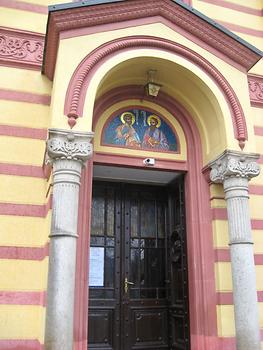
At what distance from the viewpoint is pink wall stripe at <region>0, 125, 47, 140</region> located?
21.9ft

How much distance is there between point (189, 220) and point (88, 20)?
358 cm

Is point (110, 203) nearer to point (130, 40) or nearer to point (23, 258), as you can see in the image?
point (23, 258)

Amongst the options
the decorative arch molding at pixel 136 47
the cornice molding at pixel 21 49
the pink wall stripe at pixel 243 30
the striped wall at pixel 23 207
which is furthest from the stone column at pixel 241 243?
the pink wall stripe at pixel 243 30

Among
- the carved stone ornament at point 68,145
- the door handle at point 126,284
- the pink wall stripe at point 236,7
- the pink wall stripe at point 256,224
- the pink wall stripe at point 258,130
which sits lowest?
the door handle at point 126,284

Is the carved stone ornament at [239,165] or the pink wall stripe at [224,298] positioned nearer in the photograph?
the carved stone ornament at [239,165]

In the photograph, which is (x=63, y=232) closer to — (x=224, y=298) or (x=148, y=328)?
(x=224, y=298)

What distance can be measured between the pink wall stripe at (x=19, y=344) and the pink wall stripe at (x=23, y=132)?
3.06m

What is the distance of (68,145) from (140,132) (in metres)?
2.23

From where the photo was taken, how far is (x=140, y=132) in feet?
24.4

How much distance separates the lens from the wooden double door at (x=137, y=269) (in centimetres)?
714

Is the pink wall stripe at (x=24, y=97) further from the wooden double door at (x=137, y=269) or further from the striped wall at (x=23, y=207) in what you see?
the wooden double door at (x=137, y=269)

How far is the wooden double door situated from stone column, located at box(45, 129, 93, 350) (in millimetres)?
2182

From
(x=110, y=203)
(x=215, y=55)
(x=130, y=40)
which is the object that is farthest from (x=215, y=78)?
(x=110, y=203)

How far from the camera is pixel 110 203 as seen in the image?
782cm
